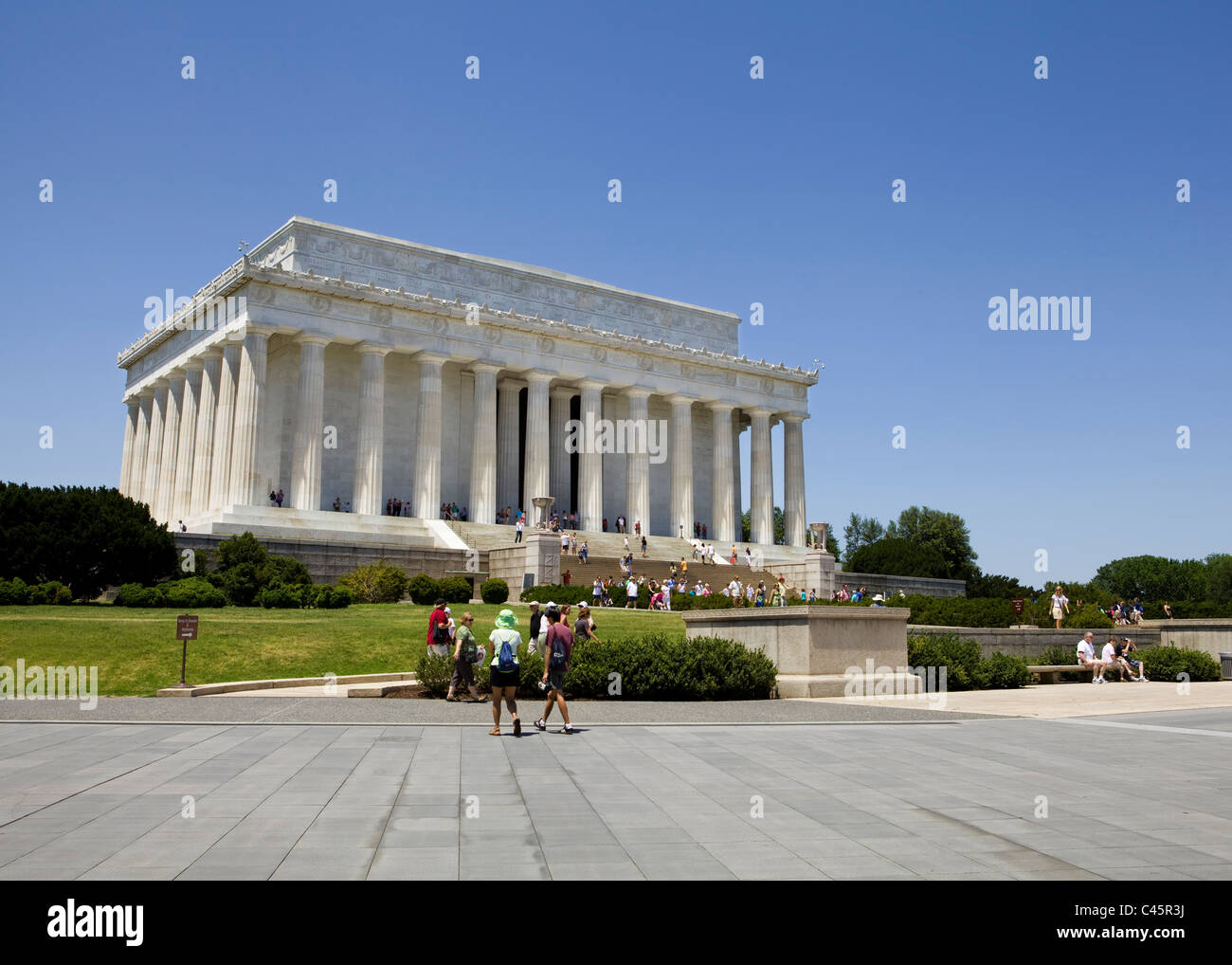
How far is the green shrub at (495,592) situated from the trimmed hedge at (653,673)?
75.3 feet

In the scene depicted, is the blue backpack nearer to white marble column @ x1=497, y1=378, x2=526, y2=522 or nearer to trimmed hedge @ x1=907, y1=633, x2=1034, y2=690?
trimmed hedge @ x1=907, y1=633, x2=1034, y2=690

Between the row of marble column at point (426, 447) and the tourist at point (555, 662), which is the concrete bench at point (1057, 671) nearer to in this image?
the tourist at point (555, 662)

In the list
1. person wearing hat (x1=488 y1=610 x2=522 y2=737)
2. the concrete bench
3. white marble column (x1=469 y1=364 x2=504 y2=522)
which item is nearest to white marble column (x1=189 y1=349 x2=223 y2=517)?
white marble column (x1=469 y1=364 x2=504 y2=522)

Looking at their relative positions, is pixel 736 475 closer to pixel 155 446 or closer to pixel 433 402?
pixel 433 402

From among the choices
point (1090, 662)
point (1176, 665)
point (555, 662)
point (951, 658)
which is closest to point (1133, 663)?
point (1176, 665)

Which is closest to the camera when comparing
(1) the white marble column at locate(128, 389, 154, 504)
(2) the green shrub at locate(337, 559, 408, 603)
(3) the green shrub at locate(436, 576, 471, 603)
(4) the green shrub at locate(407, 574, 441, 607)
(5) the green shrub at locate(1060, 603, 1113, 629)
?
(5) the green shrub at locate(1060, 603, 1113, 629)

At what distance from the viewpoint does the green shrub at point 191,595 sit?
3550 centimetres

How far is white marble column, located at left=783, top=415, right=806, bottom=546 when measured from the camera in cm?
7512

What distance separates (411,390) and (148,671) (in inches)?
1788

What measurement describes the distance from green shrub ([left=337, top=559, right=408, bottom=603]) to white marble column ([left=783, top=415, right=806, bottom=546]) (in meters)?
38.1

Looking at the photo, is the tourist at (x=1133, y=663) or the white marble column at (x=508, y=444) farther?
the white marble column at (x=508, y=444)

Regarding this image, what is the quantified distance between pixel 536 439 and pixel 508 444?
15.0 feet

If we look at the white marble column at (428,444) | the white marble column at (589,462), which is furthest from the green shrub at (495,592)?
the white marble column at (589,462)
